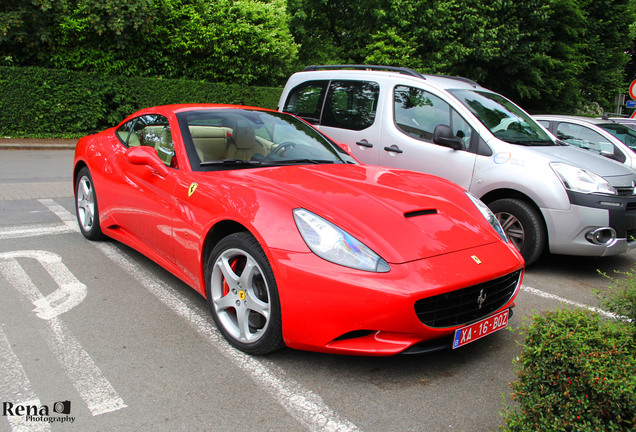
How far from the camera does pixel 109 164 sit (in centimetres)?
486

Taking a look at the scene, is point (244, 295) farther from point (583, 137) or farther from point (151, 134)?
point (583, 137)

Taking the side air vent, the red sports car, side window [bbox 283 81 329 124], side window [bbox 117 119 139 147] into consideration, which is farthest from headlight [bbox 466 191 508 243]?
side window [bbox 283 81 329 124]

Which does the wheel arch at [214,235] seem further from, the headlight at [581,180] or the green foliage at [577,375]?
the headlight at [581,180]

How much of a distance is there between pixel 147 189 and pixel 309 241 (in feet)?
5.89

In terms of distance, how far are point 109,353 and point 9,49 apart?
14.7 m

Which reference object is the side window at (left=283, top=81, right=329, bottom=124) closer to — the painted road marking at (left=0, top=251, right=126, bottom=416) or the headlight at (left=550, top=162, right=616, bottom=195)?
the headlight at (left=550, top=162, right=616, bottom=195)

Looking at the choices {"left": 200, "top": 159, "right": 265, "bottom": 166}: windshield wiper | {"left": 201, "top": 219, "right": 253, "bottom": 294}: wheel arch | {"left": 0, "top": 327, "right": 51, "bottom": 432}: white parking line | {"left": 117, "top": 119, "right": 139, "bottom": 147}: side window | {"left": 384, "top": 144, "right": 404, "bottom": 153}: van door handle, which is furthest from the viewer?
{"left": 384, "top": 144, "right": 404, "bottom": 153}: van door handle

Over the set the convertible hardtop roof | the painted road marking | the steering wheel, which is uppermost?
the convertible hardtop roof

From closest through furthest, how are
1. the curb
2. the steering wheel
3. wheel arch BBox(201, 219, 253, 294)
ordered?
1. wheel arch BBox(201, 219, 253, 294)
2. the steering wheel
3. the curb

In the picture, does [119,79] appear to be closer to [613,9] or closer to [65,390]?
[65,390]

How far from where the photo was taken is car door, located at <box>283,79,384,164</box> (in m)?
6.25

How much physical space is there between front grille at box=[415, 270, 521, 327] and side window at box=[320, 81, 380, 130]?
352 cm

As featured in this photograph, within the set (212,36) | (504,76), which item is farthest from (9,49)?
(504,76)

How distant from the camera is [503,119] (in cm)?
578
